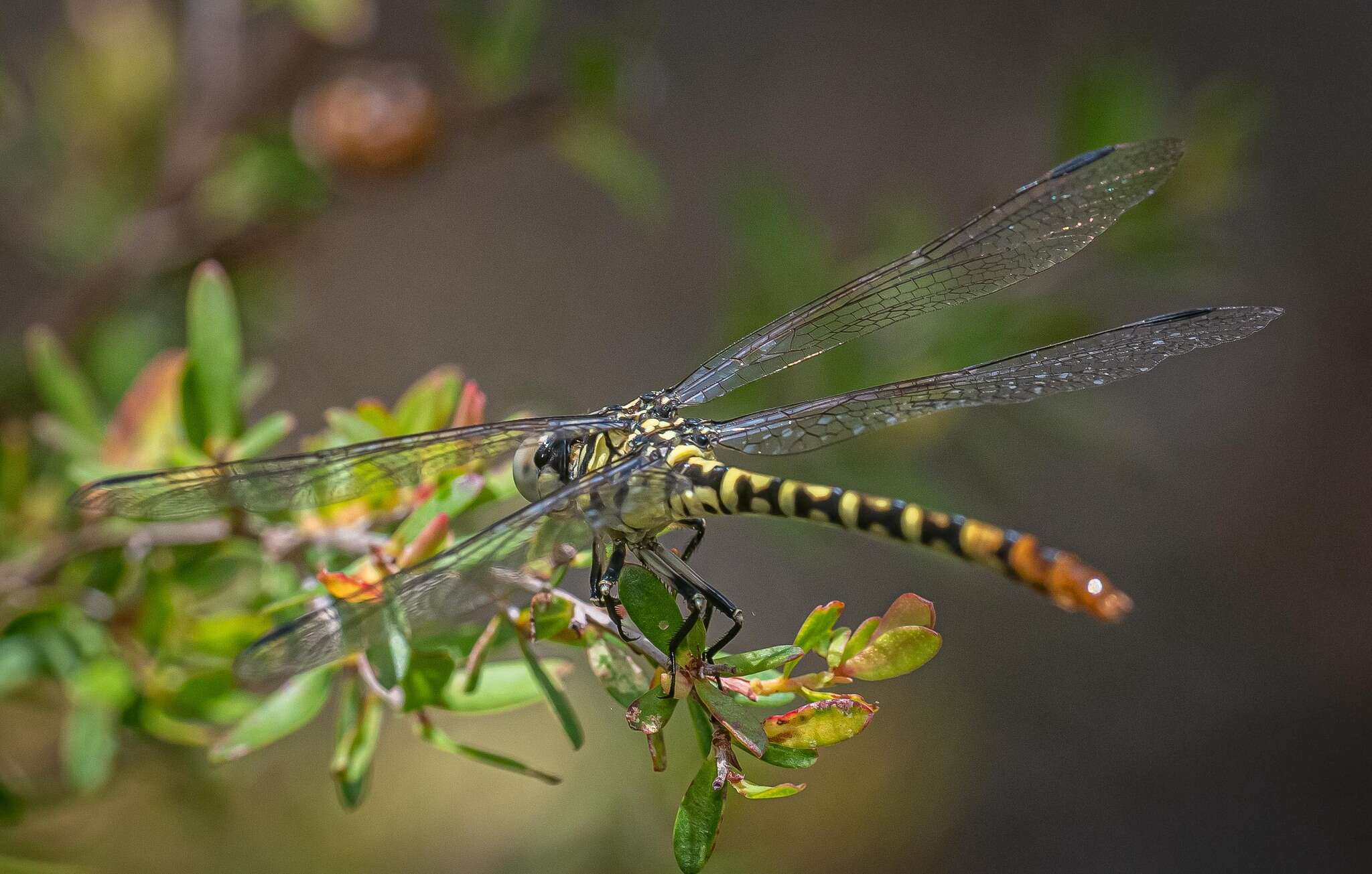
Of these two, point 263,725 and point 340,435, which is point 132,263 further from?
point 263,725

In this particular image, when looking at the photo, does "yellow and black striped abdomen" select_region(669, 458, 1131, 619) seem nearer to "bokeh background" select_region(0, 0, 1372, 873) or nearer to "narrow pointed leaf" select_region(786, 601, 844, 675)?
"narrow pointed leaf" select_region(786, 601, 844, 675)

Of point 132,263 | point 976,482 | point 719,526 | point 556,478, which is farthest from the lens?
point 719,526

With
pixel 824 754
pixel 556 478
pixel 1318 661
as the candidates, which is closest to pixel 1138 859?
pixel 1318 661

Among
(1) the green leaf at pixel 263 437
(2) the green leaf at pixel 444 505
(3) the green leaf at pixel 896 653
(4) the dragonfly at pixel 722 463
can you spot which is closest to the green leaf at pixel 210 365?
(1) the green leaf at pixel 263 437

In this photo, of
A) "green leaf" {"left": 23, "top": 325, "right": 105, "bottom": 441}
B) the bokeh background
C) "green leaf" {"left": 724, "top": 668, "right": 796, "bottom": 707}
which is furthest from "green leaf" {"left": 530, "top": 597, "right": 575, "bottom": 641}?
the bokeh background

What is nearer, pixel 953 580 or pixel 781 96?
pixel 953 580

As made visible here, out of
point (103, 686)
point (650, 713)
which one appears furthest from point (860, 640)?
point (103, 686)
